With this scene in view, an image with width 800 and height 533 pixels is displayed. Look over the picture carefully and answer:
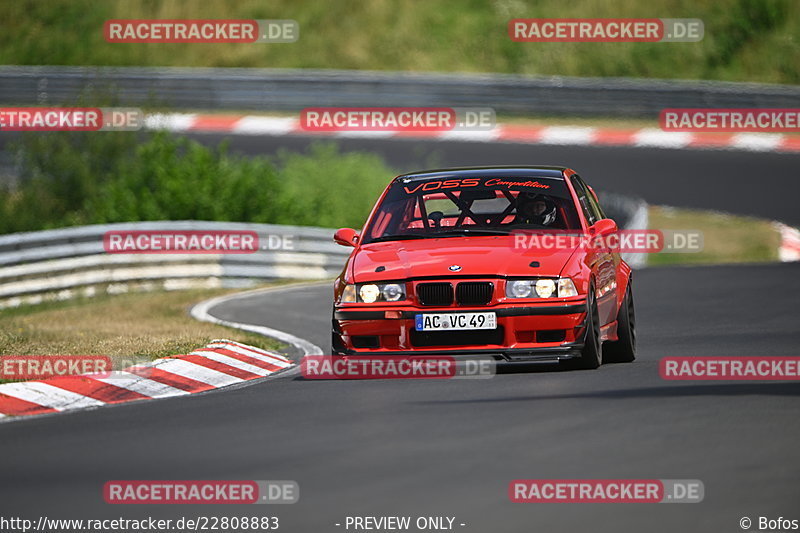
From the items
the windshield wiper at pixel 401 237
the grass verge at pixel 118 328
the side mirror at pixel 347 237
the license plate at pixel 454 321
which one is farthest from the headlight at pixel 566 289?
the grass verge at pixel 118 328

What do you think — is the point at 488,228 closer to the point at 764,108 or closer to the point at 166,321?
the point at 166,321

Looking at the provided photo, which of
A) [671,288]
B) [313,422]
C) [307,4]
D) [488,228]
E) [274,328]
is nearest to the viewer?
[313,422]

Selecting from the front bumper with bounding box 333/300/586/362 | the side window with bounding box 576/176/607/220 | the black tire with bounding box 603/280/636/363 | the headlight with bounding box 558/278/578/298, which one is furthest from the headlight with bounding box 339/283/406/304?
the side window with bounding box 576/176/607/220

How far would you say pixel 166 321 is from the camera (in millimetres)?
17203

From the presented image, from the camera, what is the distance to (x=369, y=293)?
1152 cm

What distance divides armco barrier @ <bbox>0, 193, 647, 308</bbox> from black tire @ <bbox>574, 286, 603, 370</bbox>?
10.6 meters

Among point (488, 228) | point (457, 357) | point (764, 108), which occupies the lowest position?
point (457, 357)

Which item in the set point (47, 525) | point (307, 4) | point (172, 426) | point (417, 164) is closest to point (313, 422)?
point (172, 426)

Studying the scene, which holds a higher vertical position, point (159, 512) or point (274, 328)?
point (274, 328)

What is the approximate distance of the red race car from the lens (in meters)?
11.2

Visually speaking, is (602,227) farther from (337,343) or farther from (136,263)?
(136,263)

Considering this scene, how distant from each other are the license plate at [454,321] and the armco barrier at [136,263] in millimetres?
10823

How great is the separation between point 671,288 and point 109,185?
10.3 metres

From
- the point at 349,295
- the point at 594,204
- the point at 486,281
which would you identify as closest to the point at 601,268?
the point at 486,281
